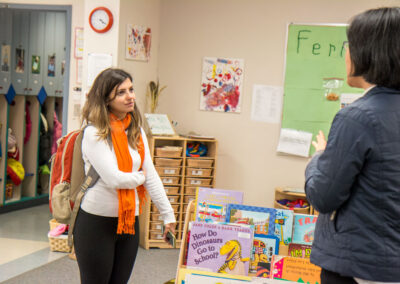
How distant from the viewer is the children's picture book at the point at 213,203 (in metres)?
2.79

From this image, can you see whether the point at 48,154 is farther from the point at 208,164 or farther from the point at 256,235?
the point at 256,235

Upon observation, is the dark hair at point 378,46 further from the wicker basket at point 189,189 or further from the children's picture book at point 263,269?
the wicker basket at point 189,189

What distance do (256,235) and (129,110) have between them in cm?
89

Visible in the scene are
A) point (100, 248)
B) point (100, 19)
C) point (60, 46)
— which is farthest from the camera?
point (60, 46)

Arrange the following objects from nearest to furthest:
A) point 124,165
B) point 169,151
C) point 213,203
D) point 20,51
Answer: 1. point 124,165
2. point 213,203
3. point 169,151
4. point 20,51

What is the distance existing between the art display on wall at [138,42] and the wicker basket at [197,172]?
47.4 inches

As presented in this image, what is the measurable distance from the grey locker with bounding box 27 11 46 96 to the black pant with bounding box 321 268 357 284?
17.7 ft

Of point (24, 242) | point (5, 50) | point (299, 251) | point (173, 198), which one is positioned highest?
point (5, 50)

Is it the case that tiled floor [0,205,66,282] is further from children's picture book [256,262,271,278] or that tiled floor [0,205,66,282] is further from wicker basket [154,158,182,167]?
children's picture book [256,262,271,278]

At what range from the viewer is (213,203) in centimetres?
286

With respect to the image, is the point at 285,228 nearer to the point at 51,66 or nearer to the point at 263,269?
the point at 263,269

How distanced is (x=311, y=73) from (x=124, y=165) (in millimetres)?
3080

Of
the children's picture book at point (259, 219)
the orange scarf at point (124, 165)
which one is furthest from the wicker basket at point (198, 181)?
the orange scarf at point (124, 165)


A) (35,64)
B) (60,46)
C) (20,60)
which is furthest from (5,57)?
(60,46)
